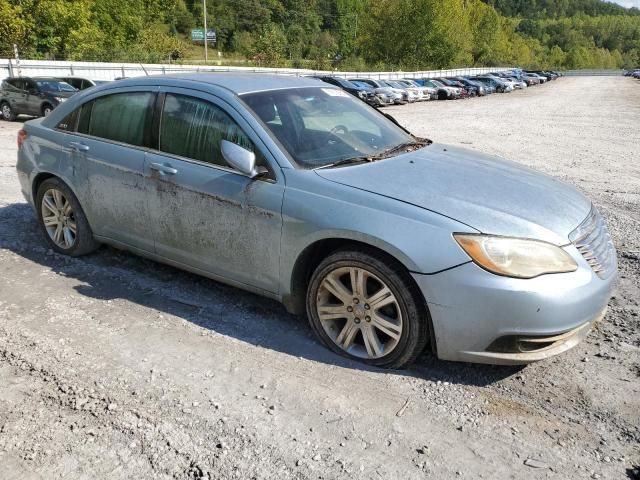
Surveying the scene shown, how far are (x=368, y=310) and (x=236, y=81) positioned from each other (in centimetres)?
201

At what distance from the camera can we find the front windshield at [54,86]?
17594 mm

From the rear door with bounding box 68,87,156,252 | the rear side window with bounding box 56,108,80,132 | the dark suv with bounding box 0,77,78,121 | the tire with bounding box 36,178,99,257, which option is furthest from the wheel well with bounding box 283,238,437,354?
the dark suv with bounding box 0,77,78,121

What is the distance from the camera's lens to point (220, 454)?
256 centimetres

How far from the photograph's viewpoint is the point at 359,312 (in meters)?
3.30

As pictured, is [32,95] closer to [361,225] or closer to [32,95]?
[32,95]

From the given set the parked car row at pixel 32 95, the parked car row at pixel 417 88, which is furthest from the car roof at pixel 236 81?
the parked car row at pixel 417 88

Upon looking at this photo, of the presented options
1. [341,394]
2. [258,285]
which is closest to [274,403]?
→ [341,394]

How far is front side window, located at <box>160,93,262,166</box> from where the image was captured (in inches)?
147

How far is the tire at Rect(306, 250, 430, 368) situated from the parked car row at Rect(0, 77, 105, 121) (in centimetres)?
1606

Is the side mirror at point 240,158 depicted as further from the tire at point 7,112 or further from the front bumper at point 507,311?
the tire at point 7,112

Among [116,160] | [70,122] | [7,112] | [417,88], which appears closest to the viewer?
[116,160]

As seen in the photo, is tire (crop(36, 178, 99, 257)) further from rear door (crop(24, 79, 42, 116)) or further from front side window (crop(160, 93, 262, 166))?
rear door (crop(24, 79, 42, 116))

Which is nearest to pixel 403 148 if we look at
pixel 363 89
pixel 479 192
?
pixel 479 192

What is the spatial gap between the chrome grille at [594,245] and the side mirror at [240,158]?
1.90 metres
